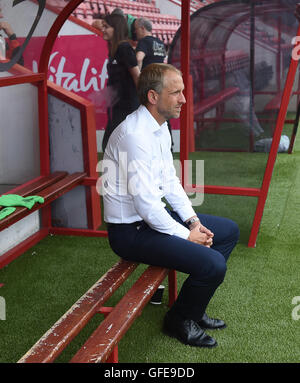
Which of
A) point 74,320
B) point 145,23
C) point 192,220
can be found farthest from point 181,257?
point 145,23

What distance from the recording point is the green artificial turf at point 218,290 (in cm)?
314

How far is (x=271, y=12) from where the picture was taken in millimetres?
4293

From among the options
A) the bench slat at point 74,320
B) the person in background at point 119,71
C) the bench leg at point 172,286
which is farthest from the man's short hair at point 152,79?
the person in background at point 119,71

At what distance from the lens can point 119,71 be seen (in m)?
4.82

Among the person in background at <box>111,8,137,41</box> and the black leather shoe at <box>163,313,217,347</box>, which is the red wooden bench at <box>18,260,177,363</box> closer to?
the black leather shoe at <box>163,313,217,347</box>

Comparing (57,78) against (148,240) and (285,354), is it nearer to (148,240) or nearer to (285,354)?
(148,240)

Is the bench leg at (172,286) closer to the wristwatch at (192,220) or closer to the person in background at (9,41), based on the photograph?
the wristwatch at (192,220)

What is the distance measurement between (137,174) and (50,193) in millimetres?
1557

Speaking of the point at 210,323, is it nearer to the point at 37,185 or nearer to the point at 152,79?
the point at 152,79

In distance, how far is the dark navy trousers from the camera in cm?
297

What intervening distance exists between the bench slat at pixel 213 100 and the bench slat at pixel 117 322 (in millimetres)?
1864

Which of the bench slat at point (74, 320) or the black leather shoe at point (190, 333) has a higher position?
the bench slat at point (74, 320)

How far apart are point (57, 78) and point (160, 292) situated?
7.12 feet

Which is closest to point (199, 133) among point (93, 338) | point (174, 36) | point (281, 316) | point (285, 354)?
point (174, 36)
